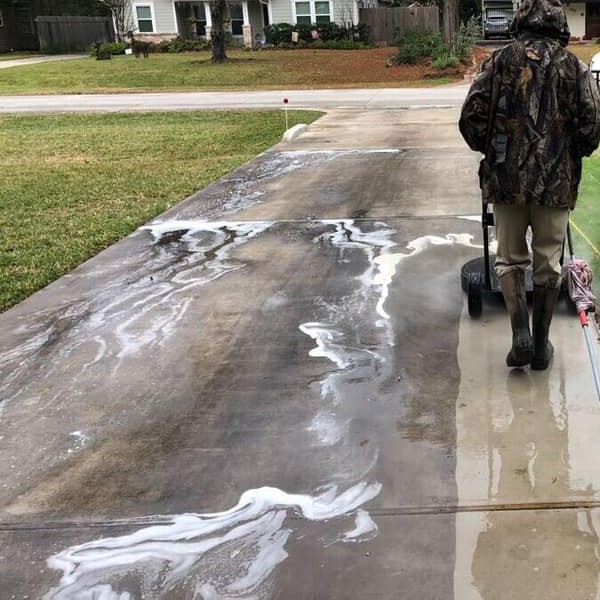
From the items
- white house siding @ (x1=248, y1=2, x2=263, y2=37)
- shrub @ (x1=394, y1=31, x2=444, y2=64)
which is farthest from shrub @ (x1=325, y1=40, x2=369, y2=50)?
shrub @ (x1=394, y1=31, x2=444, y2=64)

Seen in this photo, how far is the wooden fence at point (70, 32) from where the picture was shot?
46.8 meters

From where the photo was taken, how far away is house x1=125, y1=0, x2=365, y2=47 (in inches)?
1539

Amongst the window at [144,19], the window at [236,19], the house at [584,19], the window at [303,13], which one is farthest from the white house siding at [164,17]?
the house at [584,19]

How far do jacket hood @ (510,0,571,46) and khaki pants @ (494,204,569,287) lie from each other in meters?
0.76

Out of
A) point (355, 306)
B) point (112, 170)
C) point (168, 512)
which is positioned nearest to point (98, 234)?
point (355, 306)

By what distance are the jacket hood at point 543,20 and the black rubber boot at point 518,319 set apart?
3.57ft

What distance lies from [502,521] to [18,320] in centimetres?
348

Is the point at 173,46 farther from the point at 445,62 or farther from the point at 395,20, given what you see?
the point at 445,62

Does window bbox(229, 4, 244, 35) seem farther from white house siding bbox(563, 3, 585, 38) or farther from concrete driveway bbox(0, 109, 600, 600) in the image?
concrete driveway bbox(0, 109, 600, 600)

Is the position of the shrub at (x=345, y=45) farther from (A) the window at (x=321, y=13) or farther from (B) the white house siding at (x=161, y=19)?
(B) the white house siding at (x=161, y=19)

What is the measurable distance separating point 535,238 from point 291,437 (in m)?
1.49

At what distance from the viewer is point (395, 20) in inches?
1501

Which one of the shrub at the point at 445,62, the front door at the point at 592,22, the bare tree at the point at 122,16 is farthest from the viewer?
the bare tree at the point at 122,16

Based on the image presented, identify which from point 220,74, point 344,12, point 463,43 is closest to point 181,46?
point 344,12
